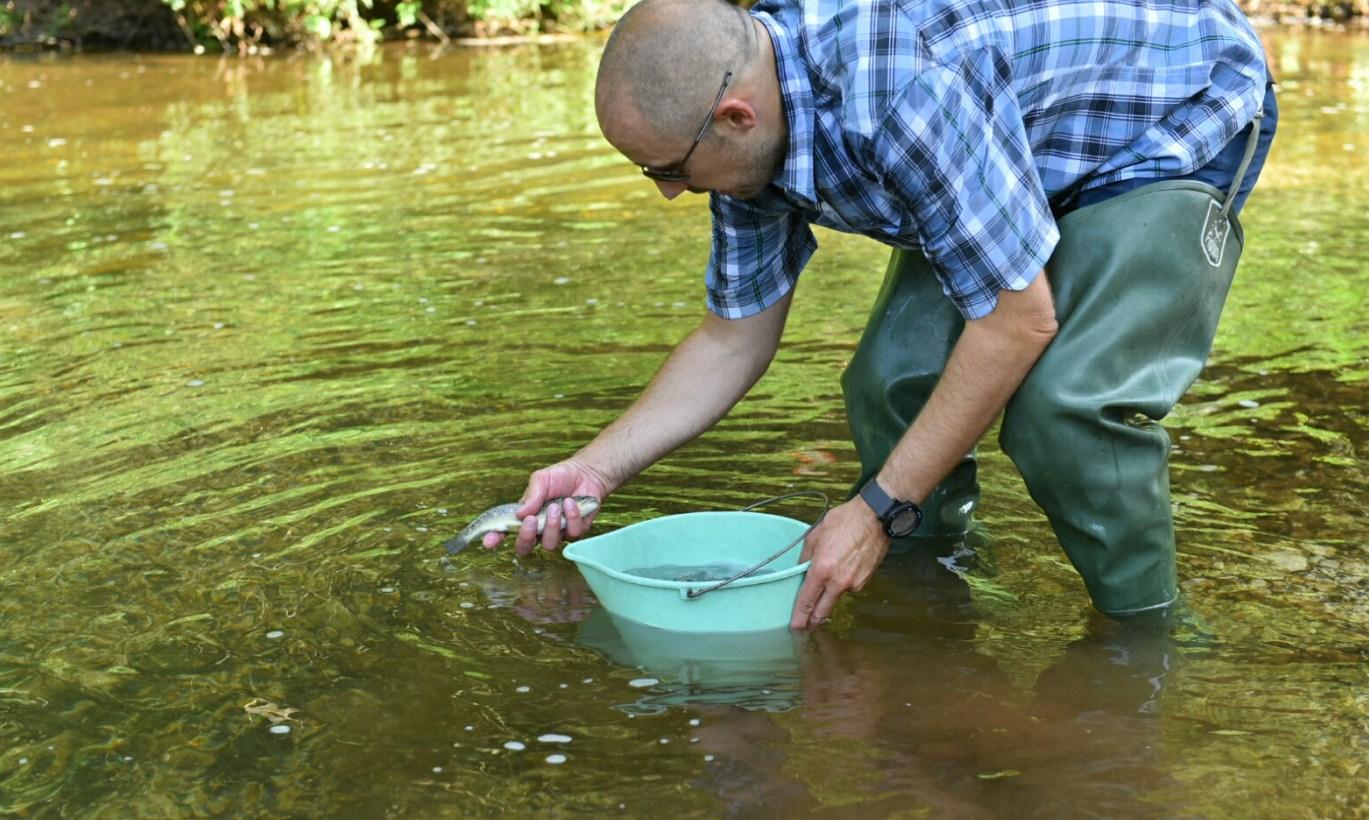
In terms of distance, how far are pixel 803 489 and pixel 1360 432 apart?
156cm

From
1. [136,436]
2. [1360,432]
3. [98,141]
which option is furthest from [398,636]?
[98,141]

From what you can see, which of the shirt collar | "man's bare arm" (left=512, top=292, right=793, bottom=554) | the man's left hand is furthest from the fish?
the shirt collar

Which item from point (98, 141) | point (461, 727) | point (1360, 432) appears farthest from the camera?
point (98, 141)

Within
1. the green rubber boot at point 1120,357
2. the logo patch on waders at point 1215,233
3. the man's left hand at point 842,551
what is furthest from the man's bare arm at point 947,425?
the logo patch on waders at point 1215,233

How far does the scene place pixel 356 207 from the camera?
751cm

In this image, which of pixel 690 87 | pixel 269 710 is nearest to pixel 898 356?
pixel 690 87

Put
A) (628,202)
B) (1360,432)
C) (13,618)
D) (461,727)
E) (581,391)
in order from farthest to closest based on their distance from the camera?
(628,202)
(581,391)
(1360,432)
(13,618)
(461,727)

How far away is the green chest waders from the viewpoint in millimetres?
2822

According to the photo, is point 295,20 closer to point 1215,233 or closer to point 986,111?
point 1215,233

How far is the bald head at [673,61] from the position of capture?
2.50 metres

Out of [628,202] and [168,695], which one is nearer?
[168,695]

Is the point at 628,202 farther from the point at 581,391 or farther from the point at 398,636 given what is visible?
the point at 398,636

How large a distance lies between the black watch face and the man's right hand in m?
0.63

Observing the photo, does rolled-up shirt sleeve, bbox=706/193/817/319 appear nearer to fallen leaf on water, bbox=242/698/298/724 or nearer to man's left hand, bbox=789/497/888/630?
man's left hand, bbox=789/497/888/630
